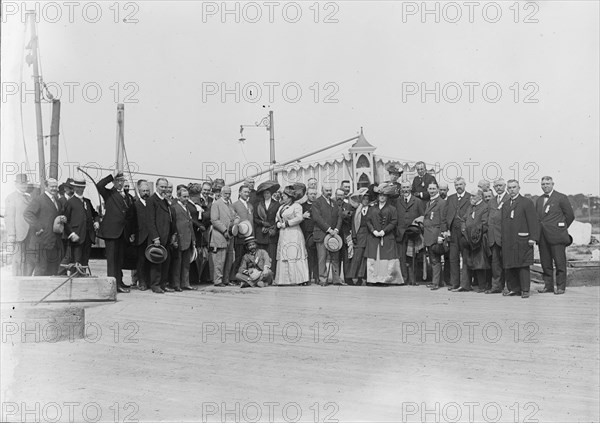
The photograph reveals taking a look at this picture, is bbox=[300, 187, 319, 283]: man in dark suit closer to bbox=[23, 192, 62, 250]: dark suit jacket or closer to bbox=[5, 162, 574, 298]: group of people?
bbox=[5, 162, 574, 298]: group of people

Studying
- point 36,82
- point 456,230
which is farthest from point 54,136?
point 456,230

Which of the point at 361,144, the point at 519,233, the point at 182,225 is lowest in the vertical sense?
the point at 519,233

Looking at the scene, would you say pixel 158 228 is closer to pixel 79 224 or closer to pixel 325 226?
pixel 79 224

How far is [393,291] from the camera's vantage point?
11969mm

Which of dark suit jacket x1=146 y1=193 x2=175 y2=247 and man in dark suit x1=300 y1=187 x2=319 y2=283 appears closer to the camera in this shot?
dark suit jacket x1=146 y1=193 x2=175 y2=247

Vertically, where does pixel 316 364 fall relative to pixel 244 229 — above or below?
below

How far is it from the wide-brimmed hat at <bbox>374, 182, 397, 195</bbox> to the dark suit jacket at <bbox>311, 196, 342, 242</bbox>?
0.79m

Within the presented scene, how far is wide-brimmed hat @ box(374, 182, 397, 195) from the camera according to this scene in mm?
13040

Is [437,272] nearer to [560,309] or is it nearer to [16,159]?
[560,309]

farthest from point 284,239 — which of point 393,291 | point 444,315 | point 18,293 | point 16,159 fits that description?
point 16,159

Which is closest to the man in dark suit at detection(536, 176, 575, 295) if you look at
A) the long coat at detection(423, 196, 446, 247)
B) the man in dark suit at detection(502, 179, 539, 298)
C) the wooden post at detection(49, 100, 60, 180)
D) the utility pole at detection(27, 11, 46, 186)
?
the man in dark suit at detection(502, 179, 539, 298)

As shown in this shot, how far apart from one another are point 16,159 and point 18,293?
7.68 feet

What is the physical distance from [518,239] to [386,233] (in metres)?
2.52

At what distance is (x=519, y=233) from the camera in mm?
11078
